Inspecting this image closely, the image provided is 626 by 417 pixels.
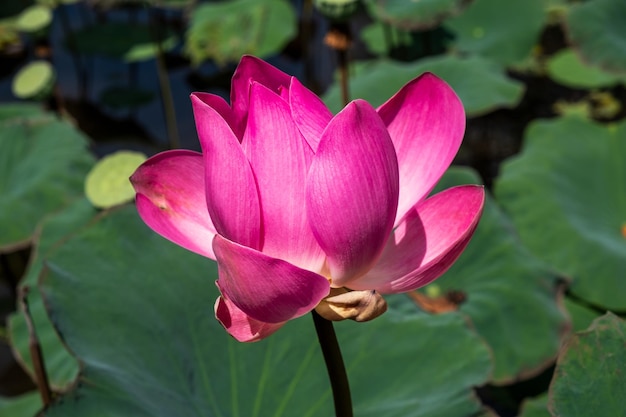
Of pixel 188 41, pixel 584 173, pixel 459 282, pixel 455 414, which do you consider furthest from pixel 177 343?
pixel 188 41

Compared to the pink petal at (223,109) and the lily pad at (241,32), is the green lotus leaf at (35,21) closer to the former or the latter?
the lily pad at (241,32)

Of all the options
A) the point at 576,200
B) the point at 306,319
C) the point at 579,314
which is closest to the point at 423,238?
the point at 306,319

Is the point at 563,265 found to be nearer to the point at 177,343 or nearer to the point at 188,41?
the point at 177,343

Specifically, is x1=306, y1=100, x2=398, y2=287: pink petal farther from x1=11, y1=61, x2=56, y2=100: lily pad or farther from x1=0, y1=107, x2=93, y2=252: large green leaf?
x1=11, y1=61, x2=56, y2=100: lily pad

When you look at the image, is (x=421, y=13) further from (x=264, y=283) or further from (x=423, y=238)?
(x=264, y=283)

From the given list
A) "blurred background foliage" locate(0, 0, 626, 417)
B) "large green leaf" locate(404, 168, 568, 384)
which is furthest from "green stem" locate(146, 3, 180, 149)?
"large green leaf" locate(404, 168, 568, 384)

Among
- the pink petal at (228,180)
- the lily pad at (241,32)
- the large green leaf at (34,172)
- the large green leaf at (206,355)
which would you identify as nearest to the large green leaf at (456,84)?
the large green leaf at (34,172)
